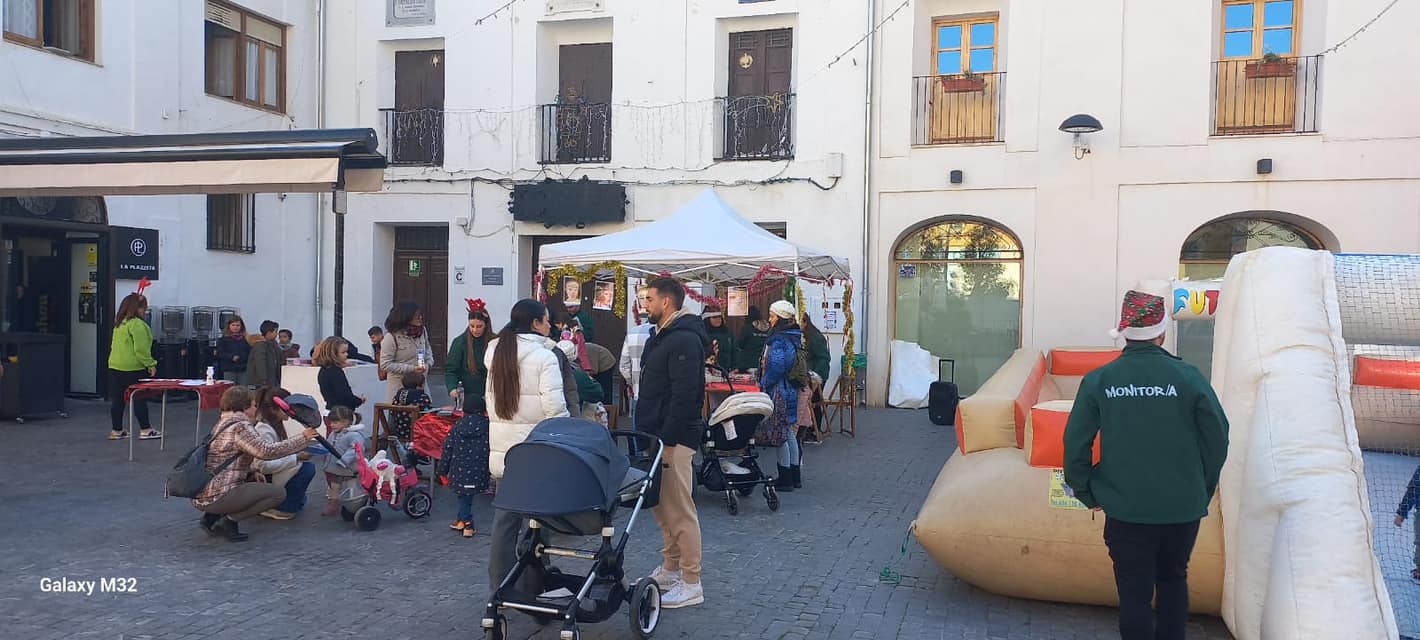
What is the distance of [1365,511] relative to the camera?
4.30 meters

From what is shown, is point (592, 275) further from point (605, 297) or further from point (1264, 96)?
point (1264, 96)

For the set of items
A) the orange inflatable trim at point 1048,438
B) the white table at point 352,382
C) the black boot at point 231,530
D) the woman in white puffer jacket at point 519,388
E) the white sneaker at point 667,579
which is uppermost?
the woman in white puffer jacket at point 519,388

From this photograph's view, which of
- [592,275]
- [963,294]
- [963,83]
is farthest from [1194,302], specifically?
[592,275]

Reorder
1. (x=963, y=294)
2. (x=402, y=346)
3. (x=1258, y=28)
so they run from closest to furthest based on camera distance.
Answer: (x=402, y=346) < (x=1258, y=28) < (x=963, y=294)

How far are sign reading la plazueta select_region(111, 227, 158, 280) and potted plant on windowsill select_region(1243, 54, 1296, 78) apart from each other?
15.0 m

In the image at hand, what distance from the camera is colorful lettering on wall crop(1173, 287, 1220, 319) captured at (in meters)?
9.21

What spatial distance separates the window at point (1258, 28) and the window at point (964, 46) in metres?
3.02

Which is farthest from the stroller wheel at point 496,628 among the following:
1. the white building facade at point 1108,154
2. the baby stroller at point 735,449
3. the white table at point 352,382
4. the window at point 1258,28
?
the window at point 1258,28

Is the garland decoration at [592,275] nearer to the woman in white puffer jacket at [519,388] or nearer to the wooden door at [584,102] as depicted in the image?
the woman in white puffer jacket at [519,388]

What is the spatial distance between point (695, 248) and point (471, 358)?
295 cm

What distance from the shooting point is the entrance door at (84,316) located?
13406mm

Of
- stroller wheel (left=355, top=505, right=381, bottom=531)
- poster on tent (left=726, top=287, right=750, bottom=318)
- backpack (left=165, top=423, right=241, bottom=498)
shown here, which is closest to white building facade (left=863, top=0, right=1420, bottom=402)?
poster on tent (left=726, top=287, right=750, bottom=318)

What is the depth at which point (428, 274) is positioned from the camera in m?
16.8

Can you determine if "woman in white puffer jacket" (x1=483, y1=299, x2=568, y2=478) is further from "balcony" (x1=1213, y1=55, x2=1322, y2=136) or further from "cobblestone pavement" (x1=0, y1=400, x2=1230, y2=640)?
"balcony" (x1=1213, y1=55, x2=1322, y2=136)
